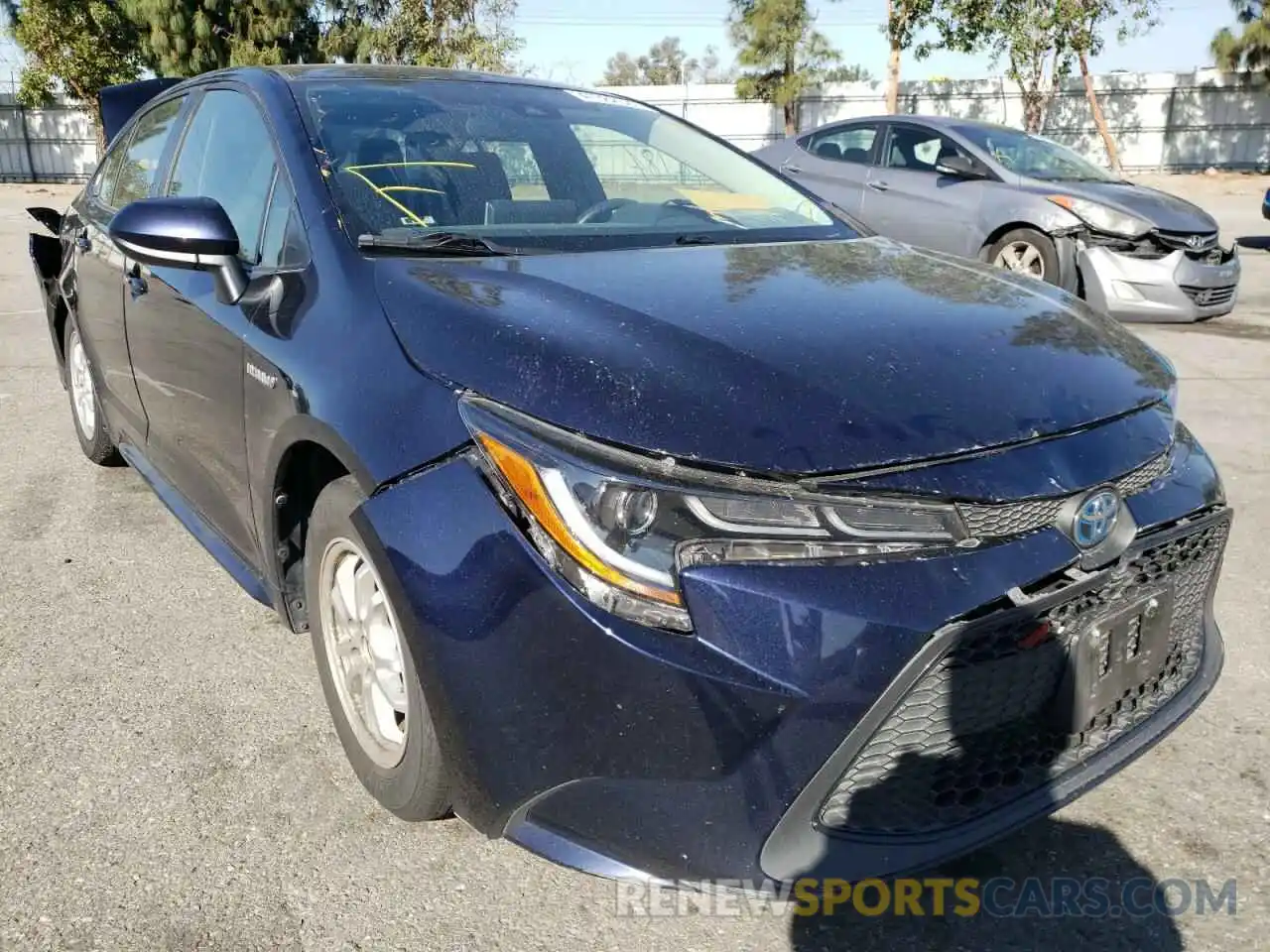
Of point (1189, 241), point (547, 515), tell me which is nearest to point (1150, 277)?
point (1189, 241)

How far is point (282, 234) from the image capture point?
2453 millimetres

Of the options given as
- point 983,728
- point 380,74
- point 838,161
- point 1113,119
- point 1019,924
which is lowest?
point 1019,924

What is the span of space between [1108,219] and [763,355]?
6.37 metres

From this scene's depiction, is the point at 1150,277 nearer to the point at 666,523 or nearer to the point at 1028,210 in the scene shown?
the point at 1028,210

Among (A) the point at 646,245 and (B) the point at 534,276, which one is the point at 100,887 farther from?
(A) the point at 646,245

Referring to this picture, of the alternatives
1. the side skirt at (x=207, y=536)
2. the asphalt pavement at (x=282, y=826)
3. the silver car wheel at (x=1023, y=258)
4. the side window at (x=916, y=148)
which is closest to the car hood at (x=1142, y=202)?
the silver car wheel at (x=1023, y=258)

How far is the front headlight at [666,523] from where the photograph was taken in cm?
159

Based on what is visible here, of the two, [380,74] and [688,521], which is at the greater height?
[380,74]

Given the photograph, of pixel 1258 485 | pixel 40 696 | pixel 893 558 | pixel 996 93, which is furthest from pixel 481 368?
pixel 996 93

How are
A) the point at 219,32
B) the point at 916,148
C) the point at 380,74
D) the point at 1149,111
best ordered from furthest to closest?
1. the point at 219,32
2. the point at 1149,111
3. the point at 916,148
4. the point at 380,74

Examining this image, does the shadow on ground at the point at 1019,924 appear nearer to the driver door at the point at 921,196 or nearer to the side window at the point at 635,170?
the side window at the point at 635,170

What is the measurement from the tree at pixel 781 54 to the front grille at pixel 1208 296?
26895mm

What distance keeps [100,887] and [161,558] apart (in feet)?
5.89

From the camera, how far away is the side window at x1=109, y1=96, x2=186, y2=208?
3537 millimetres
